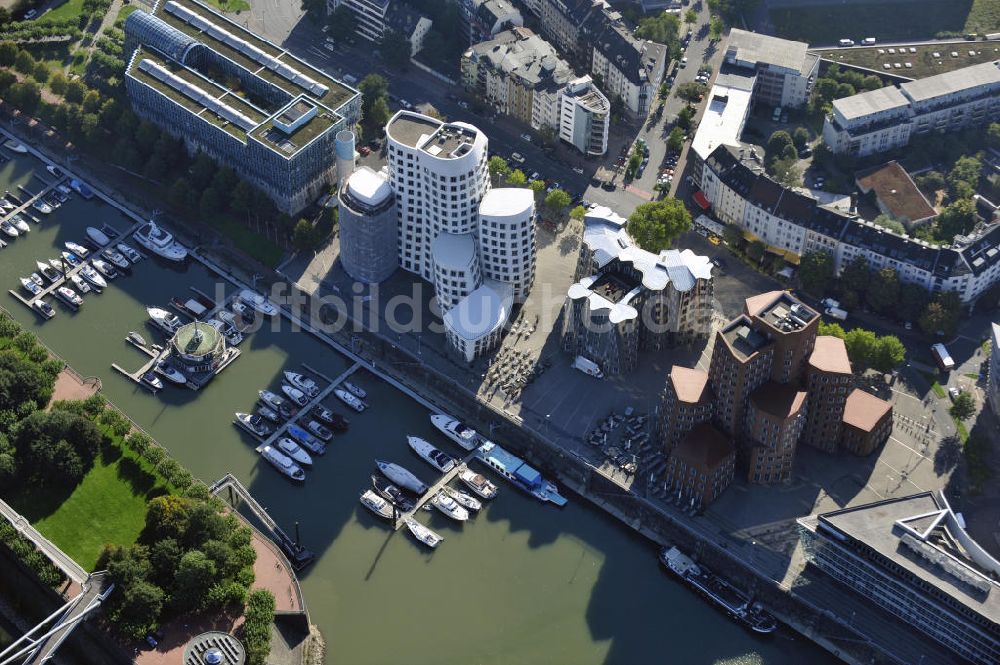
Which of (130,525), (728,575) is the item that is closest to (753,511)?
(728,575)

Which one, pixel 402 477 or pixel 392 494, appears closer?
pixel 392 494

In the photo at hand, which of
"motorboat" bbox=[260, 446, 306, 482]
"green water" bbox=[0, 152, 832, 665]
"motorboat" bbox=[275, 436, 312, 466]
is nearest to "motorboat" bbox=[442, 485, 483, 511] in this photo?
"green water" bbox=[0, 152, 832, 665]

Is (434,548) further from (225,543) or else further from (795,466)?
(795,466)

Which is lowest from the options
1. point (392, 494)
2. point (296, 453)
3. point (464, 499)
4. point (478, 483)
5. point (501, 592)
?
point (501, 592)

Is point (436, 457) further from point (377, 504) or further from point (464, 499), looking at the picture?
point (377, 504)

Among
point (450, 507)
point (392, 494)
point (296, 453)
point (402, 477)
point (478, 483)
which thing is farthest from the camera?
point (296, 453)

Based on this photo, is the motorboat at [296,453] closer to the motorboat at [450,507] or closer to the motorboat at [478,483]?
the motorboat at [450,507]

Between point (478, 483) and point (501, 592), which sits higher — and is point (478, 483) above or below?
above

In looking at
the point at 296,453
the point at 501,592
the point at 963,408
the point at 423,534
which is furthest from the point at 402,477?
the point at 963,408
